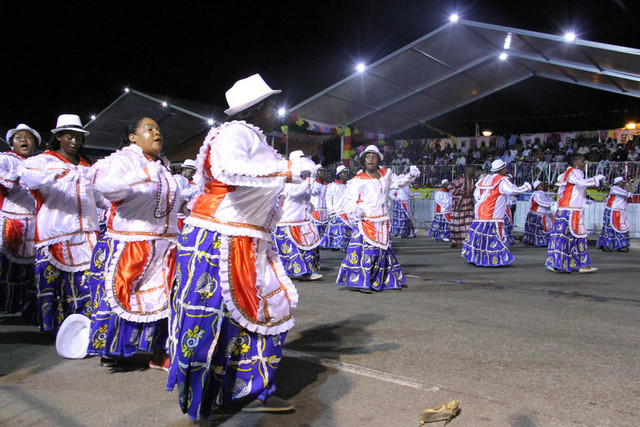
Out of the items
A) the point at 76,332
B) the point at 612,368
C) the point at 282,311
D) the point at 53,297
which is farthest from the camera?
the point at 53,297

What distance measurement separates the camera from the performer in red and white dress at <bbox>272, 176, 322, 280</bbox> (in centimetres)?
848

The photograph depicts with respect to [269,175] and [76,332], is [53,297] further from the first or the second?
[269,175]

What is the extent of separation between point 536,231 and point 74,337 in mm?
13072

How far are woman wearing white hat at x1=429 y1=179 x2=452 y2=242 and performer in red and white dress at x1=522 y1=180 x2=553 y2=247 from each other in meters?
2.40

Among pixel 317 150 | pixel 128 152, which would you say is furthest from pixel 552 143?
pixel 128 152

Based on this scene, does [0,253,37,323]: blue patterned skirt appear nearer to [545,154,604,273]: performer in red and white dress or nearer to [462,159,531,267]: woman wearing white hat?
[462,159,531,267]: woman wearing white hat

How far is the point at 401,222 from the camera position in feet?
57.4

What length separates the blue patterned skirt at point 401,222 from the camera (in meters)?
17.4

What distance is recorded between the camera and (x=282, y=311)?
10.1ft

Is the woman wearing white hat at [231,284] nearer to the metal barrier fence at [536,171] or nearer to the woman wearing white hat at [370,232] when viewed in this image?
the woman wearing white hat at [370,232]

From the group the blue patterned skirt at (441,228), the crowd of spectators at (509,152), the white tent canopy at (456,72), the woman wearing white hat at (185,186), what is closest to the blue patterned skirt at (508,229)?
the blue patterned skirt at (441,228)

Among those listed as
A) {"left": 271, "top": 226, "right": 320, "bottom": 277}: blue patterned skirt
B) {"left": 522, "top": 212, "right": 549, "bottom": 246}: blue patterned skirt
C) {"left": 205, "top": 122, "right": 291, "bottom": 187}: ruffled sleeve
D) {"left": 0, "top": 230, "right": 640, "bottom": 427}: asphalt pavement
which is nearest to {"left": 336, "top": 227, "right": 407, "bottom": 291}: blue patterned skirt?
{"left": 0, "top": 230, "right": 640, "bottom": 427}: asphalt pavement

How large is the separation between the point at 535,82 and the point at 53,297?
19.9m

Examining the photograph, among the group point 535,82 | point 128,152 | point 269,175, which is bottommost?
point 269,175
